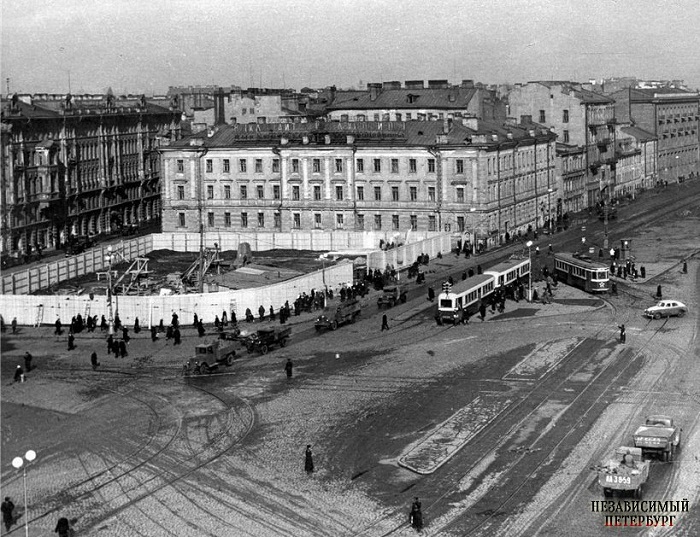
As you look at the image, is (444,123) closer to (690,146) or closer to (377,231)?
(377,231)

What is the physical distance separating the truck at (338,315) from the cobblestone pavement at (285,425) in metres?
0.73

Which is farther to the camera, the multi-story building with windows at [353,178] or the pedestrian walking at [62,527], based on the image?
the multi-story building with windows at [353,178]

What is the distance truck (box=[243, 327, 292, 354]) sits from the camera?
53.9 m

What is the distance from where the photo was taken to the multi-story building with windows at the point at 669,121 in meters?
149

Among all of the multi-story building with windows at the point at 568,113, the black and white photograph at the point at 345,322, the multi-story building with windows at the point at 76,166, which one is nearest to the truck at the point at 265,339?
the black and white photograph at the point at 345,322

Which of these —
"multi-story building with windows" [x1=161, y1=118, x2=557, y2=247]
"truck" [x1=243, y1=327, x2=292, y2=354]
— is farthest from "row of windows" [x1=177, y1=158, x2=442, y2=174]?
"truck" [x1=243, y1=327, x2=292, y2=354]

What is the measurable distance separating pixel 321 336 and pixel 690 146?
116m

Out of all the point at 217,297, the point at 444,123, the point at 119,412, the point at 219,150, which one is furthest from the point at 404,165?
the point at 119,412

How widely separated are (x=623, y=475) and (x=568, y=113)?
90.4 m

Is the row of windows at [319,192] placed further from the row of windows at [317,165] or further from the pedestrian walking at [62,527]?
the pedestrian walking at [62,527]

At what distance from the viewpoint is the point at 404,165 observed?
90.1 meters

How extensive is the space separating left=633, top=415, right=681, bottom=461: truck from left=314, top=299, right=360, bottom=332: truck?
23.5 m

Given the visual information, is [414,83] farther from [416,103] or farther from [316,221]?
[316,221]

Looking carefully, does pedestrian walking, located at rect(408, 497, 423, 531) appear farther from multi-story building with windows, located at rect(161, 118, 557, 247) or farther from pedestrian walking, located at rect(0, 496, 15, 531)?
multi-story building with windows, located at rect(161, 118, 557, 247)
